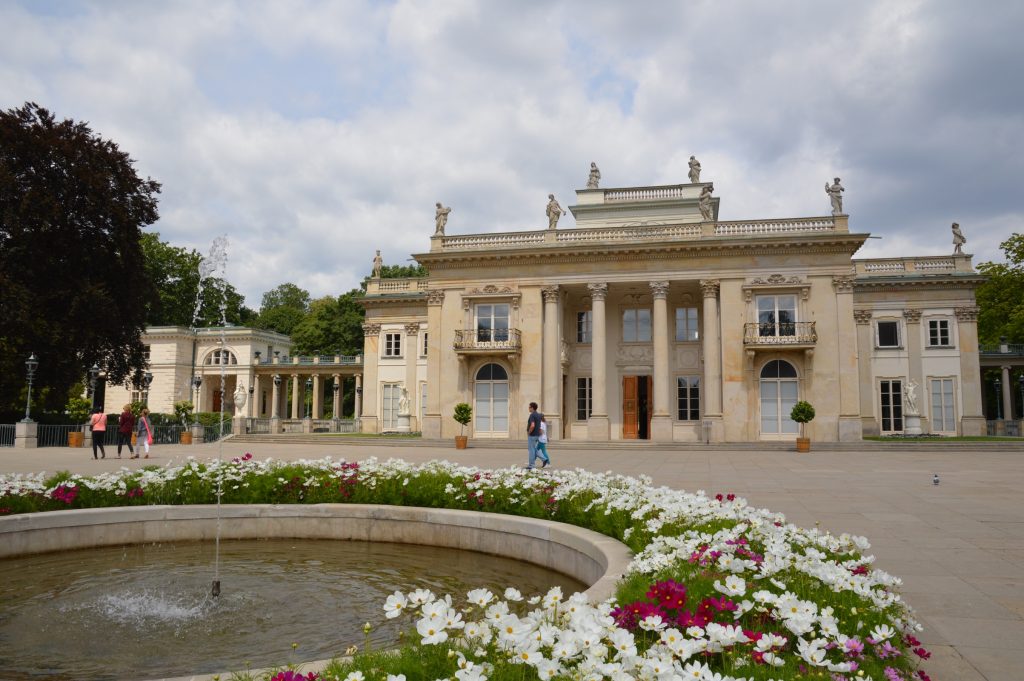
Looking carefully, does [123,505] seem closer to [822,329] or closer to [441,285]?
[441,285]

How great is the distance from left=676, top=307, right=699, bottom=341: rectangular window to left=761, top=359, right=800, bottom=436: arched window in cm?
435

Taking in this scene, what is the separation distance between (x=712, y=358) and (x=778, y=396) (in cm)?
345

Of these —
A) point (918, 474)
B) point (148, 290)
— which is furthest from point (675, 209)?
point (148, 290)

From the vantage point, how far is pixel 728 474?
53.7ft

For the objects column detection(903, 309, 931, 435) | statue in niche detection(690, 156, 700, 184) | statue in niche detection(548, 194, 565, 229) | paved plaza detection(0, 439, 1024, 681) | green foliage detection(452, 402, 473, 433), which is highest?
statue in niche detection(690, 156, 700, 184)

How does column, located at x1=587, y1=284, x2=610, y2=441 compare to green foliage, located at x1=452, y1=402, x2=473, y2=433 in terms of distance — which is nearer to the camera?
green foliage, located at x1=452, y1=402, x2=473, y2=433

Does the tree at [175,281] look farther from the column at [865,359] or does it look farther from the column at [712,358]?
the column at [865,359]

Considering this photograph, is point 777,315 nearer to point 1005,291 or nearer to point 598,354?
point 598,354

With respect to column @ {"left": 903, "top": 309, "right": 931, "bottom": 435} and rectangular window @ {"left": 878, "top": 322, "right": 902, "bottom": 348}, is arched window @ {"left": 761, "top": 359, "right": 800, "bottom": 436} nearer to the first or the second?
rectangular window @ {"left": 878, "top": 322, "right": 902, "bottom": 348}

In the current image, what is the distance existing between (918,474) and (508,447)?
17421 millimetres

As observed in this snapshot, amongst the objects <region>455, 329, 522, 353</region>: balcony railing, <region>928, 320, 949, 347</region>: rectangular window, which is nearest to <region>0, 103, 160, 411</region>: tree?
<region>455, 329, 522, 353</region>: balcony railing

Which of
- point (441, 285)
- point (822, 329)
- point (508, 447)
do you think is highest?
point (441, 285)

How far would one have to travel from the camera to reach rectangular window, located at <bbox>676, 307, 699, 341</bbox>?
116 feet

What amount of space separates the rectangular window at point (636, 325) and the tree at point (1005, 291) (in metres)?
20.8
